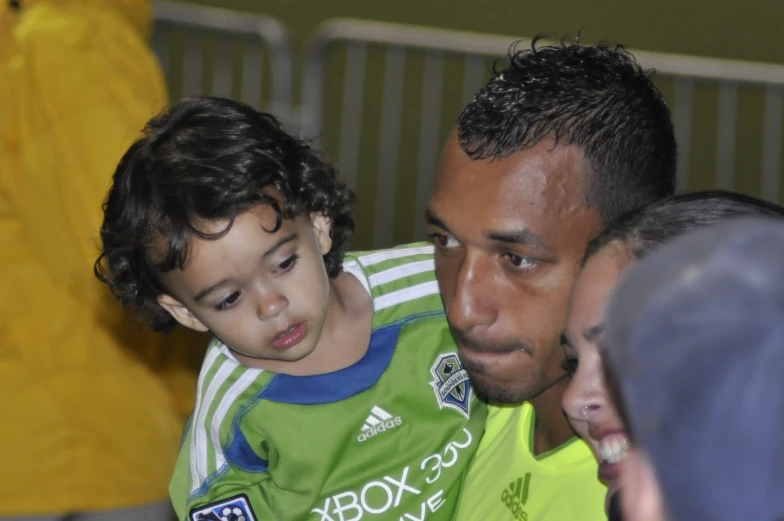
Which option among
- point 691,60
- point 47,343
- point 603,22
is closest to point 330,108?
point 603,22

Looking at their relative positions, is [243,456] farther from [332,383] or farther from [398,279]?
[398,279]

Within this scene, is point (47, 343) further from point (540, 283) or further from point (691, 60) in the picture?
point (691, 60)

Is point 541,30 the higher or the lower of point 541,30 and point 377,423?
the higher

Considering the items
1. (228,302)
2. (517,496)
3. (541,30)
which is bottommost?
(517,496)

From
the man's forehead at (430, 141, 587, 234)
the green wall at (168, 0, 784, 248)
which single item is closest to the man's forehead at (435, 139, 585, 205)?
the man's forehead at (430, 141, 587, 234)

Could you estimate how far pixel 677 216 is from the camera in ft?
4.50

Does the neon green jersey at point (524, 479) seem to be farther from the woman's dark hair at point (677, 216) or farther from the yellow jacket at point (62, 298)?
the yellow jacket at point (62, 298)

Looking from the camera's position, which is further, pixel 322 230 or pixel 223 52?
pixel 223 52

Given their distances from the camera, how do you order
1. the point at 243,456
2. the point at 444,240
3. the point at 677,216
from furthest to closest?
1. the point at 243,456
2. the point at 444,240
3. the point at 677,216

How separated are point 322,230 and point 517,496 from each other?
2.37ft

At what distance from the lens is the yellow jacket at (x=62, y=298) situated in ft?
8.19

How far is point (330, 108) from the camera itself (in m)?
5.88

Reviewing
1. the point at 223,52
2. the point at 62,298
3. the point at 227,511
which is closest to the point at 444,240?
the point at 227,511

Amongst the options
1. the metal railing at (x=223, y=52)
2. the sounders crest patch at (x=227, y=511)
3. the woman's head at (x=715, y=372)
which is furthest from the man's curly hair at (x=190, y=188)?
the metal railing at (x=223, y=52)
